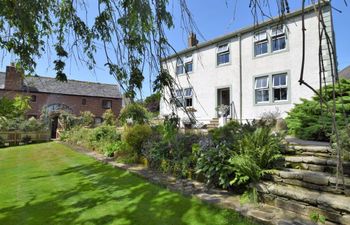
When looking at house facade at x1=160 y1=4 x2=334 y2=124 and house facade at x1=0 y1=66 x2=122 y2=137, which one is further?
house facade at x1=0 y1=66 x2=122 y2=137

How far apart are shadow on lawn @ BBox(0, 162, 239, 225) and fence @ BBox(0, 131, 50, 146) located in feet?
52.9

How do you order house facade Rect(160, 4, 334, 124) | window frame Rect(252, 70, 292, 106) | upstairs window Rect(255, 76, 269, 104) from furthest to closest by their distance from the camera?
upstairs window Rect(255, 76, 269, 104) < window frame Rect(252, 70, 292, 106) < house facade Rect(160, 4, 334, 124)

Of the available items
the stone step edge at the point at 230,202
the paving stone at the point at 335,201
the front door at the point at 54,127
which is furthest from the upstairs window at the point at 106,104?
the paving stone at the point at 335,201

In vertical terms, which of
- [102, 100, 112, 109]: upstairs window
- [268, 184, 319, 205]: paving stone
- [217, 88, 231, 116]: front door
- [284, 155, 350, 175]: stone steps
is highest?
[102, 100, 112, 109]: upstairs window

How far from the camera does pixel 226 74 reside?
564 inches

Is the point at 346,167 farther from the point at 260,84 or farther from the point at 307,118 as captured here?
the point at 260,84

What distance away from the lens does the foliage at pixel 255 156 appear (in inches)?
172

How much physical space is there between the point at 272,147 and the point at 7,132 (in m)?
21.0

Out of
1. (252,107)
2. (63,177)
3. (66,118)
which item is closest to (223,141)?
(63,177)

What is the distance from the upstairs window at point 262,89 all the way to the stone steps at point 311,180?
8524 millimetres

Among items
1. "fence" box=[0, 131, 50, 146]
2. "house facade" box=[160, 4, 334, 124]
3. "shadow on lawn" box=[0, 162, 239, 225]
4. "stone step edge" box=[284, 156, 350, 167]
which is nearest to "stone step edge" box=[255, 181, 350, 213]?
"stone step edge" box=[284, 156, 350, 167]

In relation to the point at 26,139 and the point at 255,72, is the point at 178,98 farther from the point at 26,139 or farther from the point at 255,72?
the point at 26,139

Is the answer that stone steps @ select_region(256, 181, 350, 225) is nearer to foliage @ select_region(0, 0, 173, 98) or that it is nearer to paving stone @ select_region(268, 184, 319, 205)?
paving stone @ select_region(268, 184, 319, 205)

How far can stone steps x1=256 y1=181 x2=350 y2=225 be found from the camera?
3209 mm
